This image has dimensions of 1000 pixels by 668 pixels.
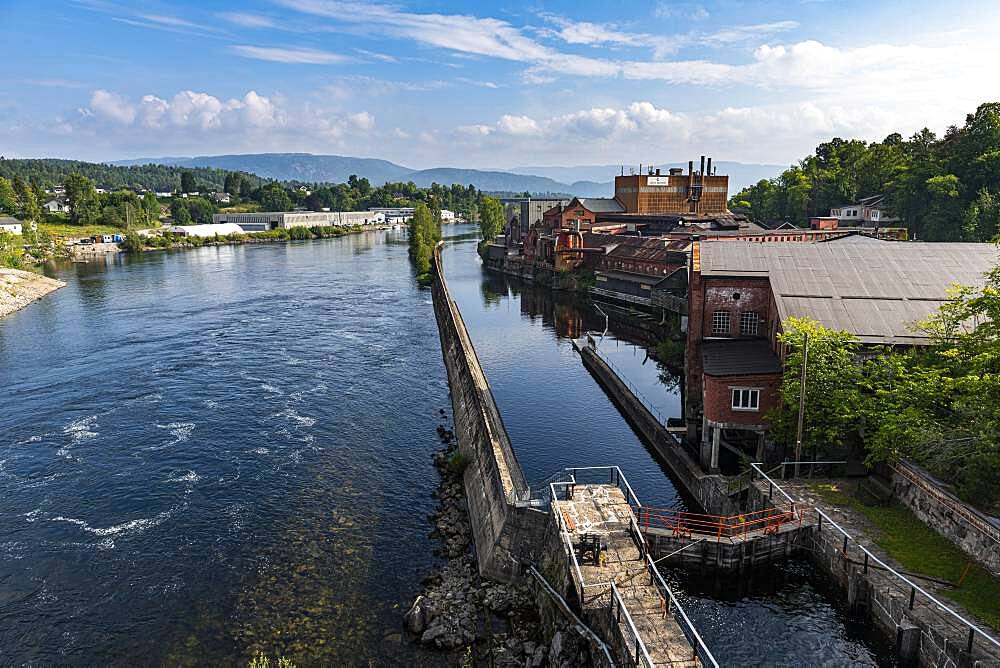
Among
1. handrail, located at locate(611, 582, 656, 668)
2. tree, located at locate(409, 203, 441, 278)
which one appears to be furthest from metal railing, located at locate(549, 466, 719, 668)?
tree, located at locate(409, 203, 441, 278)

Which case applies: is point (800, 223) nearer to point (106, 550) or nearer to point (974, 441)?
point (974, 441)

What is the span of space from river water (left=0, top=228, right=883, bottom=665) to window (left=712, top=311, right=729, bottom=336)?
811 cm

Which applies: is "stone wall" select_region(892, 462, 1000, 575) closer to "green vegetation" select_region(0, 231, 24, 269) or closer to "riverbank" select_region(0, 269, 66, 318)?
"riverbank" select_region(0, 269, 66, 318)

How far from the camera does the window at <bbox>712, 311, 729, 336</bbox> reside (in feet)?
118

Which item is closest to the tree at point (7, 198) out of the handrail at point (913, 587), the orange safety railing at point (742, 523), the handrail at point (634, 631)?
the orange safety railing at point (742, 523)

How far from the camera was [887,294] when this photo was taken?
104 feet

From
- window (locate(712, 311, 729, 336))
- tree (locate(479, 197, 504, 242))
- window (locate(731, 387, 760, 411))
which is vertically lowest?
window (locate(731, 387, 760, 411))

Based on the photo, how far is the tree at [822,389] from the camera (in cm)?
2602

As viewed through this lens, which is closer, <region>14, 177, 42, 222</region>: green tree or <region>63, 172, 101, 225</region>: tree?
<region>14, 177, 42, 222</region>: green tree

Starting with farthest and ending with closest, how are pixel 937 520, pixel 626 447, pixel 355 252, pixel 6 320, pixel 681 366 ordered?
pixel 355 252
pixel 6 320
pixel 681 366
pixel 626 447
pixel 937 520

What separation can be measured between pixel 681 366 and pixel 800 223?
74273mm

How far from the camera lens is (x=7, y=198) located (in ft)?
554

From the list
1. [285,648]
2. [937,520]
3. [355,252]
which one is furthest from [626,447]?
[355,252]

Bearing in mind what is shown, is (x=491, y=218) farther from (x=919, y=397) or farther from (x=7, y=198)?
(x=7, y=198)
